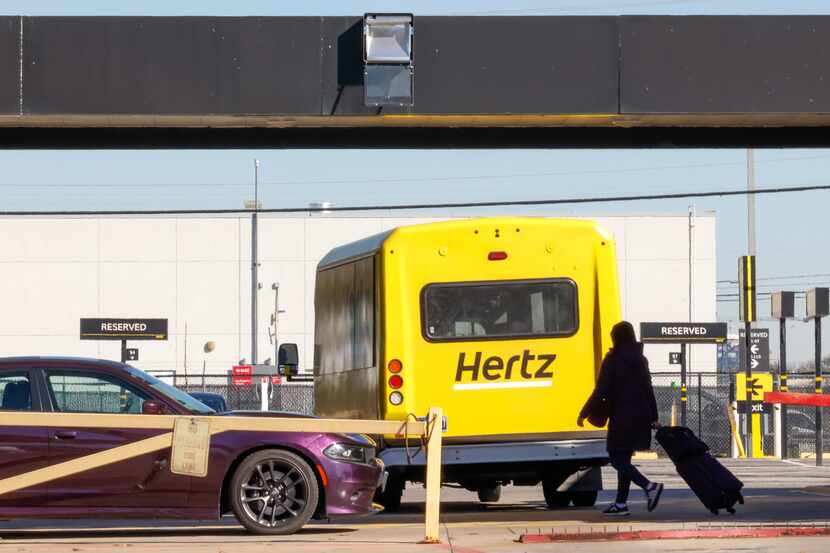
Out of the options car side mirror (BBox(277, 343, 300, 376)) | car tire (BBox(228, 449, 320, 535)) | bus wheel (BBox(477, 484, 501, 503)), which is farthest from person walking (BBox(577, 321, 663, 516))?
car side mirror (BBox(277, 343, 300, 376))

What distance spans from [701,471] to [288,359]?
6447mm

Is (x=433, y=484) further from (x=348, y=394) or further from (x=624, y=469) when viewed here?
(x=348, y=394)

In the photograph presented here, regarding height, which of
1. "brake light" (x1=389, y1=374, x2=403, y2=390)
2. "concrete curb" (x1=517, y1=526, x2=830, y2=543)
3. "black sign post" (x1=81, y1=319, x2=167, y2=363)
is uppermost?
"black sign post" (x1=81, y1=319, x2=167, y2=363)

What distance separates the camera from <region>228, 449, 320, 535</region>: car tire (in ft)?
40.2

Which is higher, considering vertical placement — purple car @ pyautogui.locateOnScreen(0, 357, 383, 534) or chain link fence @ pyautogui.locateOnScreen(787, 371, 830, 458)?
purple car @ pyautogui.locateOnScreen(0, 357, 383, 534)

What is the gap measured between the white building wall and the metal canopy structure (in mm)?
40395

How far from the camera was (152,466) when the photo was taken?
1217 cm

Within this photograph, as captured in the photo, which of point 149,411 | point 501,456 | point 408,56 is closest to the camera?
point 149,411

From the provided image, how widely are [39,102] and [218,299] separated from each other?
41.4 m

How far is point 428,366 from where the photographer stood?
14.7m

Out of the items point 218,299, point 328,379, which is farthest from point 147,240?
point 328,379

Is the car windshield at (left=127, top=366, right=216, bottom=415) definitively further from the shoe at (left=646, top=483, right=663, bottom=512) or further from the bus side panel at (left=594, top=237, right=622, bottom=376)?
the bus side panel at (left=594, top=237, right=622, bottom=376)

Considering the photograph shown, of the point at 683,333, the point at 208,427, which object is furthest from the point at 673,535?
the point at 683,333

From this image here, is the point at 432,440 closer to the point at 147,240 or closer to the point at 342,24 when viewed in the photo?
the point at 342,24
